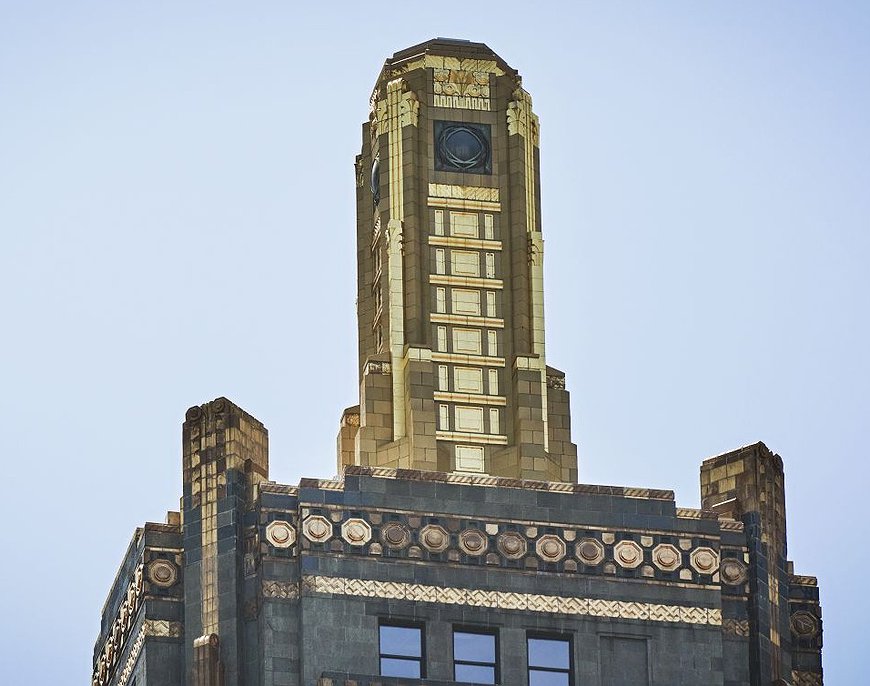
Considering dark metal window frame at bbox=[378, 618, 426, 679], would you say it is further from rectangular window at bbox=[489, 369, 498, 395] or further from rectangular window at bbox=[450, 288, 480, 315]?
rectangular window at bbox=[450, 288, 480, 315]

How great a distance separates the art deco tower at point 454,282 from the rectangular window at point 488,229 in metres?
0.03

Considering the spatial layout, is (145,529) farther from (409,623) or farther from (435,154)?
(435,154)

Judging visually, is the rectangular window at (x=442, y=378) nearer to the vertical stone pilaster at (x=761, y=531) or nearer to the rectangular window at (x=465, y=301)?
the rectangular window at (x=465, y=301)

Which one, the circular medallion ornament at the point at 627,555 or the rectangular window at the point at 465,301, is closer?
the circular medallion ornament at the point at 627,555

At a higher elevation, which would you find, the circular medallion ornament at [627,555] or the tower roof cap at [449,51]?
the tower roof cap at [449,51]

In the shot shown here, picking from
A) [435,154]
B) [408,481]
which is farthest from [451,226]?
[408,481]

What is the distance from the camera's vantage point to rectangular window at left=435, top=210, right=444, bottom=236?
99.4 m

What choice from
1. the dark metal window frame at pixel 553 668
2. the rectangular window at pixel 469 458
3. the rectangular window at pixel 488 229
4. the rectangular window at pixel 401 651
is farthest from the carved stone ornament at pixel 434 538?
the rectangular window at pixel 488 229

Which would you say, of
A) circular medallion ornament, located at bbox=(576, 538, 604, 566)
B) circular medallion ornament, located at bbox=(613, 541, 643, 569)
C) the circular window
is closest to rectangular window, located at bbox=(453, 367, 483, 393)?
the circular window

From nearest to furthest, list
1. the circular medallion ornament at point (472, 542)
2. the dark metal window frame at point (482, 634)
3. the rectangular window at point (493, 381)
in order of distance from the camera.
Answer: the dark metal window frame at point (482, 634) < the circular medallion ornament at point (472, 542) < the rectangular window at point (493, 381)

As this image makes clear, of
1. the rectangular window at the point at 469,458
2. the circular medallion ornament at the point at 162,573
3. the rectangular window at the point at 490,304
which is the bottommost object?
the circular medallion ornament at the point at 162,573

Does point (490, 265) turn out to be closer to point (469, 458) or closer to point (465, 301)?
point (465, 301)

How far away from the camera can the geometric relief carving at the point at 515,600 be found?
90.4 metres

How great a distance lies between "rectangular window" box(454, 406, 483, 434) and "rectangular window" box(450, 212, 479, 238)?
5.10 m
